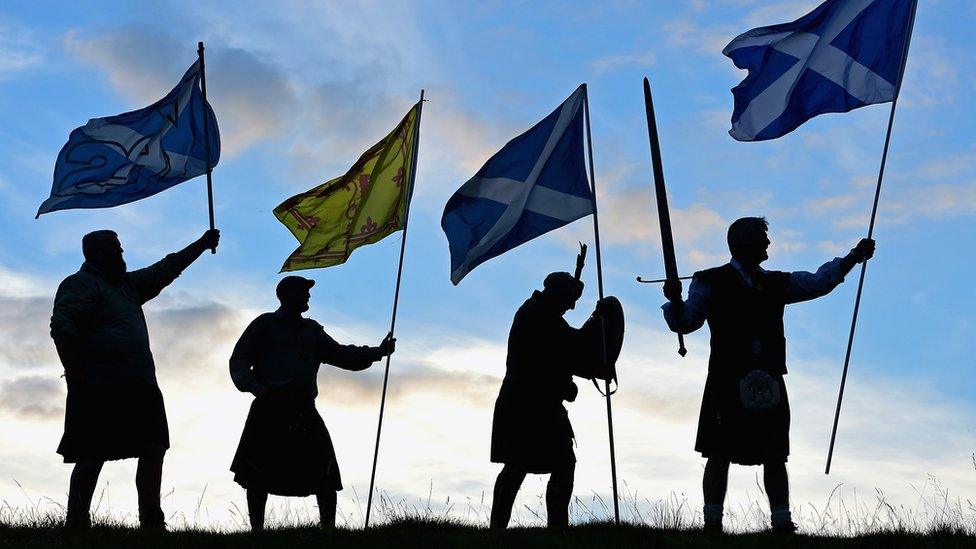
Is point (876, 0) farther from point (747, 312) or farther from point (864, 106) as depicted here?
point (747, 312)

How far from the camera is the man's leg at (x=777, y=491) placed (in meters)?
8.84

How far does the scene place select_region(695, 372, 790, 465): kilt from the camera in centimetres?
891

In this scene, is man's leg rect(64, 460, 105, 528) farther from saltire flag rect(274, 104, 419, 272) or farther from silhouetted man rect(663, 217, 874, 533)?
silhouetted man rect(663, 217, 874, 533)

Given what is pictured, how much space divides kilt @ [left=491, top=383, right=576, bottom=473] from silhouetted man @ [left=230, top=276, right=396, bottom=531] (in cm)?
153

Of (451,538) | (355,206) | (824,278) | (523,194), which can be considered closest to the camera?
(451,538)

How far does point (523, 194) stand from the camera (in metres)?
12.0

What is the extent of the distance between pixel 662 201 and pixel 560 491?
2.55m

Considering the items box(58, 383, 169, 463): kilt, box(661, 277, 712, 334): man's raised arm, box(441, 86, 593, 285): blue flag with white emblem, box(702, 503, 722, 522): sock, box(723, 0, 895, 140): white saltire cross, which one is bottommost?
box(702, 503, 722, 522): sock

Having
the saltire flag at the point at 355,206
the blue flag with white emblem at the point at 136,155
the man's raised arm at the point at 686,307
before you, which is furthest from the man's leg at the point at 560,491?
the blue flag with white emblem at the point at 136,155

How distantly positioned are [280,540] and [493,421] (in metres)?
2.46

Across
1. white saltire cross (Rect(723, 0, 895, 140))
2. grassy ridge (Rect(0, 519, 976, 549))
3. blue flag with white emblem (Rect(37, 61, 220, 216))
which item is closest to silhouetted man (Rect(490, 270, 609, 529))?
grassy ridge (Rect(0, 519, 976, 549))

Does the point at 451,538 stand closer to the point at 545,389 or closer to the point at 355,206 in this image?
the point at 545,389

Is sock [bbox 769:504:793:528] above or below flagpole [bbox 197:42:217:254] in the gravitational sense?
below

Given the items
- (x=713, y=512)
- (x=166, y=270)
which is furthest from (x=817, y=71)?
(x=166, y=270)
